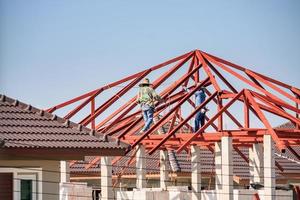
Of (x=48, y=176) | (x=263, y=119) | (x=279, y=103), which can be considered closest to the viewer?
(x=48, y=176)

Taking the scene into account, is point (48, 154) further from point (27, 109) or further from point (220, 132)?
point (220, 132)

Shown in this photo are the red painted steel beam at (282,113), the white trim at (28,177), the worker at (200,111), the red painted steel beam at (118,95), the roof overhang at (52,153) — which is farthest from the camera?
the red painted steel beam at (118,95)

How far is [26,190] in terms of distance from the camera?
59.1 ft

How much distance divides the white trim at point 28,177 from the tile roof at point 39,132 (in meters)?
0.76

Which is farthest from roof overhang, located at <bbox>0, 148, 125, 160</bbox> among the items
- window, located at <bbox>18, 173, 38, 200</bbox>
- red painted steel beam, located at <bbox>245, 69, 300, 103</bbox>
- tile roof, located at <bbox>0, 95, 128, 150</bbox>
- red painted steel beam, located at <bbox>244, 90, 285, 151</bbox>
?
red painted steel beam, located at <bbox>245, 69, 300, 103</bbox>

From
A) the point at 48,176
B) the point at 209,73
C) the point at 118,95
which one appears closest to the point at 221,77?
the point at 209,73

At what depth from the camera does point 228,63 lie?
1214 inches

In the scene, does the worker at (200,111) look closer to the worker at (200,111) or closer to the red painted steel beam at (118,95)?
the worker at (200,111)

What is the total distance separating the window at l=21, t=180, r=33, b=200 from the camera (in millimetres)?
17953

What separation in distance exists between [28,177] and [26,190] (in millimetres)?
272

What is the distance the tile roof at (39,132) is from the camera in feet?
56.9

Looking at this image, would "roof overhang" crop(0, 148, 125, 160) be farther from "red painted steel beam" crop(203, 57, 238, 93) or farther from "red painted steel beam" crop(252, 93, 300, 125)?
"red painted steel beam" crop(203, 57, 238, 93)

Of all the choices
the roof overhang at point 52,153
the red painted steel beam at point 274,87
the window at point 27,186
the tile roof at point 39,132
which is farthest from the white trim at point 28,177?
the red painted steel beam at point 274,87

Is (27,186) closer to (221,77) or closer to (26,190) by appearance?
(26,190)
